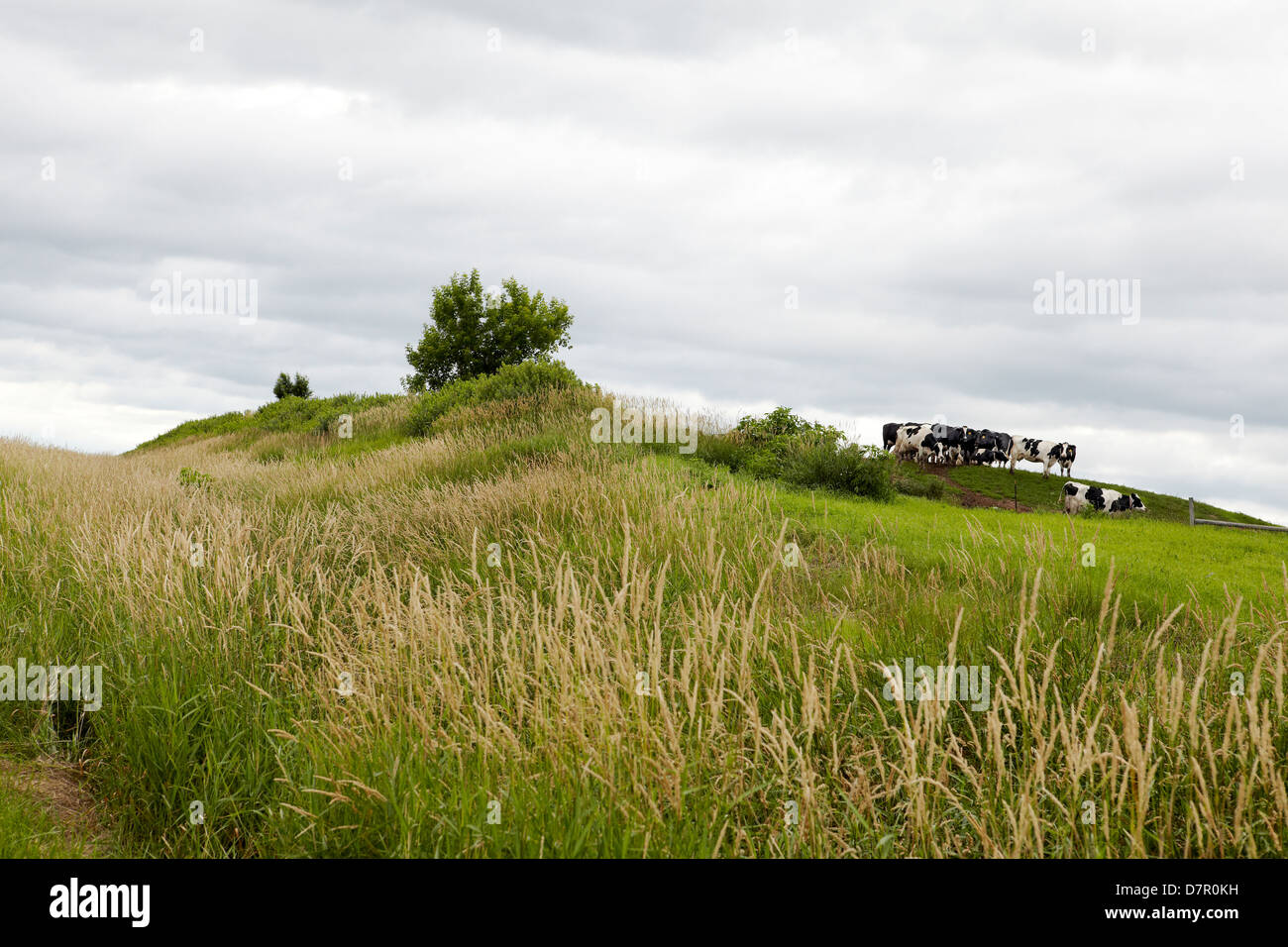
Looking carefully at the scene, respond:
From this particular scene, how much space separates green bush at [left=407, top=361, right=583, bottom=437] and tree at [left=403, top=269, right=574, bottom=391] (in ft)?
65.4

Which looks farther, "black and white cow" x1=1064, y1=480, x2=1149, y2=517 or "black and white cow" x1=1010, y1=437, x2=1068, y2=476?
"black and white cow" x1=1010, y1=437, x2=1068, y2=476

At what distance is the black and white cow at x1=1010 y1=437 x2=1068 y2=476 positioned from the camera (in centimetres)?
2968

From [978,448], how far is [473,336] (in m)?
25.4

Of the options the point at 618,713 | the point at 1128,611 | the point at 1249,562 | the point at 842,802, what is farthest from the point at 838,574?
the point at 1249,562

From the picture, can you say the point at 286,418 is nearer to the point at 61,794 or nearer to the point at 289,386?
the point at 289,386

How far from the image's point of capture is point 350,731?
3.60m

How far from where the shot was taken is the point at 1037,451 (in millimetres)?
29812

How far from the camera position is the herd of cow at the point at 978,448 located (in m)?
29.7
